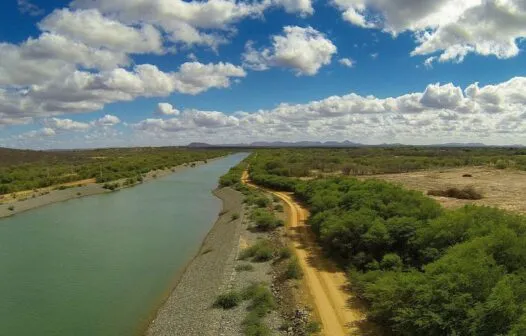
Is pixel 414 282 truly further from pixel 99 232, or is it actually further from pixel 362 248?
pixel 99 232

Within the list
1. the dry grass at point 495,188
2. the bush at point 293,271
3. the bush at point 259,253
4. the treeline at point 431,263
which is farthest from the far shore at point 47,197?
the dry grass at point 495,188

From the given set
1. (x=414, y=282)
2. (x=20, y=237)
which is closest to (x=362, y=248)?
(x=414, y=282)

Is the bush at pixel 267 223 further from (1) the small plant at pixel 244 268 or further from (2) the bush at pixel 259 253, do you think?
(1) the small plant at pixel 244 268

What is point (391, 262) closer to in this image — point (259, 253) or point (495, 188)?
point (259, 253)

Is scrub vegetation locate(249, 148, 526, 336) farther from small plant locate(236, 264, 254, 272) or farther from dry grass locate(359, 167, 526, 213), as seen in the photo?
dry grass locate(359, 167, 526, 213)

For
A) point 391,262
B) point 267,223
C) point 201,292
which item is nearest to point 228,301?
point 201,292
